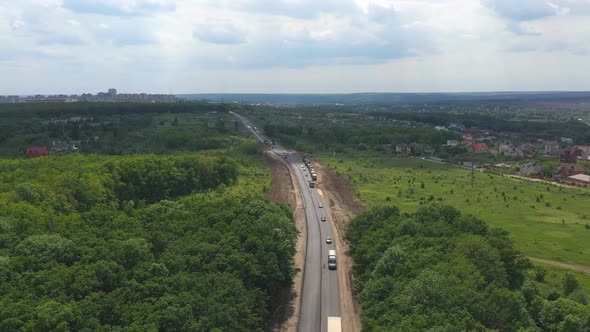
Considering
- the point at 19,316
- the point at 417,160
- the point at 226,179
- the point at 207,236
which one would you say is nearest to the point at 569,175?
the point at 417,160

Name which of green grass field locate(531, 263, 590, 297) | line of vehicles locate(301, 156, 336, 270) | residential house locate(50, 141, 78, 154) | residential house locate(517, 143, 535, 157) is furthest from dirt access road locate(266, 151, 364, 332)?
residential house locate(517, 143, 535, 157)

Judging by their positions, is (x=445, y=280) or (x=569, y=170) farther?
(x=569, y=170)

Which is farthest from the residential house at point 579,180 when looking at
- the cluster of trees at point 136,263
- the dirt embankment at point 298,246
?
the cluster of trees at point 136,263

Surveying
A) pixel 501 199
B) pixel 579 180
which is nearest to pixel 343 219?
pixel 501 199

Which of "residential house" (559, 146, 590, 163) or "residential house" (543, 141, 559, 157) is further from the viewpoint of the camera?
"residential house" (543, 141, 559, 157)

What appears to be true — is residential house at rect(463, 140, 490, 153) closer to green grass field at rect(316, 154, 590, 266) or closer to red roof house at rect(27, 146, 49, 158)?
green grass field at rect(316, 154, 590, 266)

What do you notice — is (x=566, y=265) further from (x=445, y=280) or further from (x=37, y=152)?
(x=37, y=152)

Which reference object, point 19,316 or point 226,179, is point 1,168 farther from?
point 19,316
